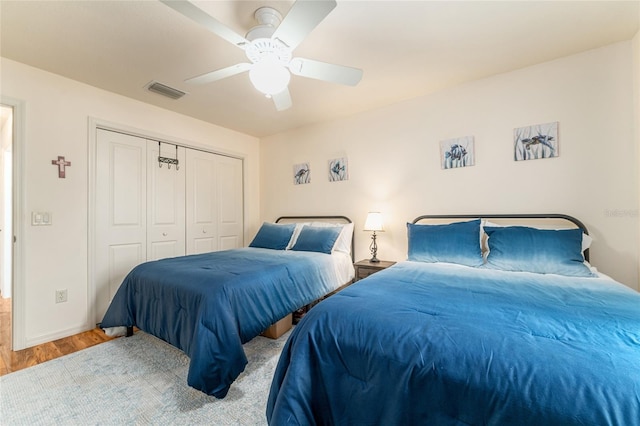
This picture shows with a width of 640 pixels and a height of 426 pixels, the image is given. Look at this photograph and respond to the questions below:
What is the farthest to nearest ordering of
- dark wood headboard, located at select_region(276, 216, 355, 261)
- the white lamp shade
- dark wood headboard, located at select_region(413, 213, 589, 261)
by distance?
dark wood headboard, located at select_region(276, 216, 355, 261) → the white lamp shade → dark wood headboard, located at select_region(413, 213, 589, 261)

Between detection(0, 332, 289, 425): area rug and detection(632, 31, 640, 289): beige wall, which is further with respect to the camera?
detection(632, 31, 640, 289): beige wall

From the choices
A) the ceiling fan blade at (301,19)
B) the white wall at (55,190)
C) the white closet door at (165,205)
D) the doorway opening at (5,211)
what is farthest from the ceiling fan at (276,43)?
the doorway opening at (5,211)

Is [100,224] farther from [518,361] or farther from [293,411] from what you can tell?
[518,361]

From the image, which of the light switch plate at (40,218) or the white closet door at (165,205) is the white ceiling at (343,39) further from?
the light switch plate at (40,218)

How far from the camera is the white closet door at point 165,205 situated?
3289mm

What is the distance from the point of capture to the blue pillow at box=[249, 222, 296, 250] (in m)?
3.31

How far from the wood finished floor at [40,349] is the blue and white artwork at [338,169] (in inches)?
119

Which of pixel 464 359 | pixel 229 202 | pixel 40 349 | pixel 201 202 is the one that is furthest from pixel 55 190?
pixel 464 359

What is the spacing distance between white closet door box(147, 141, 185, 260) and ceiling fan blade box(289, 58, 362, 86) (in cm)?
241

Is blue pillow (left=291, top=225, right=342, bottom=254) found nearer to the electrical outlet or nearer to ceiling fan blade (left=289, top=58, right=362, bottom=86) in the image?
ceiling fan blade (left=289, top=58, right=362, bottom=86)

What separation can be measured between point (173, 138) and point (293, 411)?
346cm

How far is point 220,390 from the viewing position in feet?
5.34

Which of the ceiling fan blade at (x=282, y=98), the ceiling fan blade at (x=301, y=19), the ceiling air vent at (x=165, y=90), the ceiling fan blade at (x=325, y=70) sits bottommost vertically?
the ceiling fan blade at (x=282, y=98)

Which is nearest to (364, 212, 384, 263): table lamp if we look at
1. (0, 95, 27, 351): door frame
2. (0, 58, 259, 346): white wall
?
(0, 58, 259, 346): white wall
